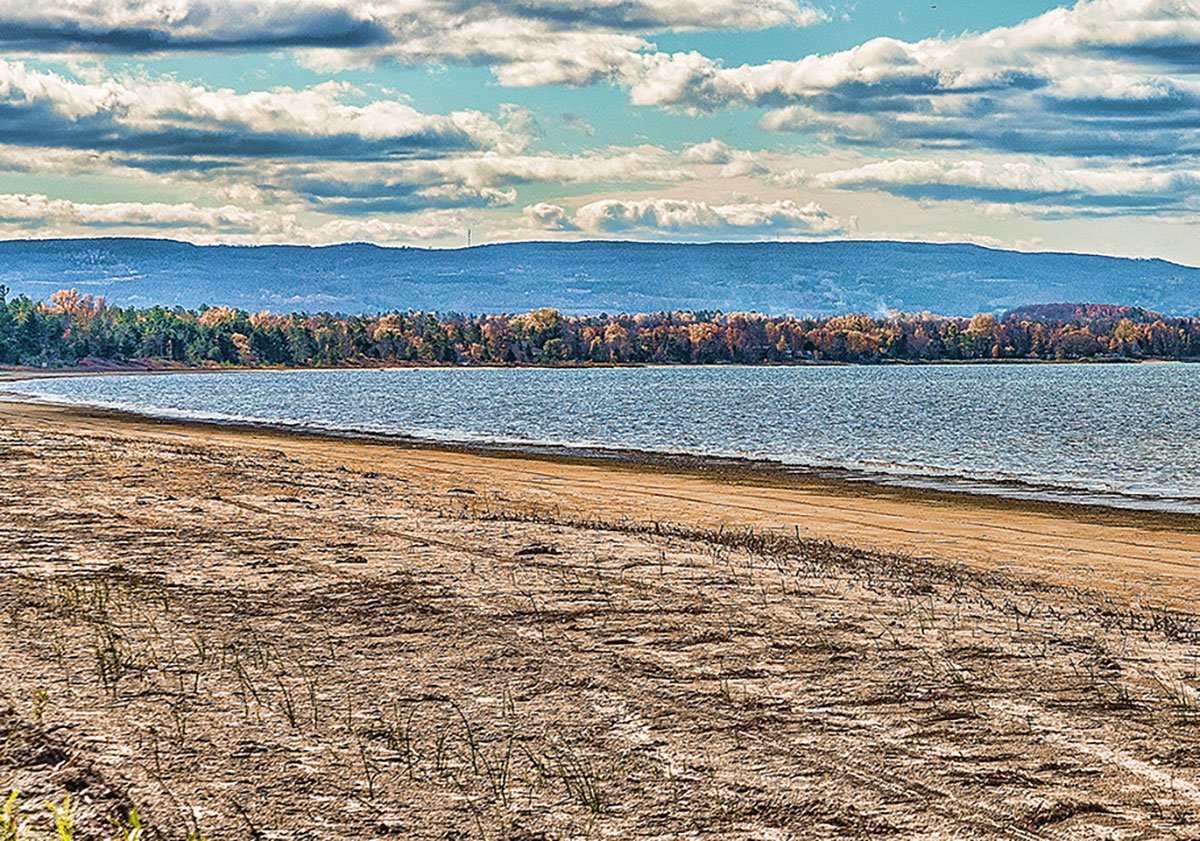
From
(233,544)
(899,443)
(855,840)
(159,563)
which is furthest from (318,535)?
(899,443)

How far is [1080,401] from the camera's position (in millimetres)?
109375

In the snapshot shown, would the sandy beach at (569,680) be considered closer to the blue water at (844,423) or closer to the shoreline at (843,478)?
the shoreline at (843,478)

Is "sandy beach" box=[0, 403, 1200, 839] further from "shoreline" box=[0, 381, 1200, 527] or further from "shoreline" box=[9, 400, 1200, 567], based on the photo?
"shoreline" box=[0, 381, 1200, 527]

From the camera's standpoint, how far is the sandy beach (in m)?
9.03

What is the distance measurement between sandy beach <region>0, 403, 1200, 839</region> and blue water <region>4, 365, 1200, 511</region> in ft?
76.0

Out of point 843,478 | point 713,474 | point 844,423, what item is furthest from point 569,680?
point 844,423

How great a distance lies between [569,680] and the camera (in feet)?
39.5

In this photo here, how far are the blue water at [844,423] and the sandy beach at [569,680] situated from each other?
76.0 feet

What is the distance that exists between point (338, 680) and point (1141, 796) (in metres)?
6.59

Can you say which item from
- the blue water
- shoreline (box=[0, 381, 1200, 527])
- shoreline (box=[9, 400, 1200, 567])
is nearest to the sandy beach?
shoreline (box=[9, 400, 1200, 567])

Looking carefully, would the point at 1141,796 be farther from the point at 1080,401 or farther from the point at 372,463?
the point at 1080,401

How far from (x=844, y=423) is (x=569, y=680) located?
222ft

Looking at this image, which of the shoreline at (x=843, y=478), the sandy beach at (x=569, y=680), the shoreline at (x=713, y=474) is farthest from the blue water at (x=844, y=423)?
the sandy beach at (x=569, y=680)

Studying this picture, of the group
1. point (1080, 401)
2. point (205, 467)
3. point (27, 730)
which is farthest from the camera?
point (1080, 401)
